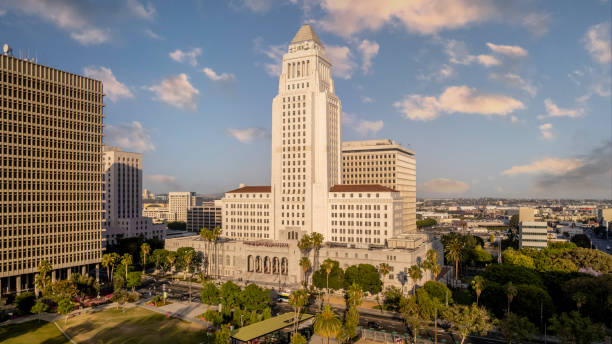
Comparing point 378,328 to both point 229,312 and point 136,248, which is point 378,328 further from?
point 136,248

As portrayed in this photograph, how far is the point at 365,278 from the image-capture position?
11925 cm

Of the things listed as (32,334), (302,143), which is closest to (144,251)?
(32,334)

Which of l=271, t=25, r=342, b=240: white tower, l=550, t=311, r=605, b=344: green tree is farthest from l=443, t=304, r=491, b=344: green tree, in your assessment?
l=271, t=25, r=342, b=240: white tower

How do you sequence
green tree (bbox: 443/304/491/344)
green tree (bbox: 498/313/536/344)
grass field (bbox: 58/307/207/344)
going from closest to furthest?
green tree (bbox: 498/313/536/344), green tree (bbox: 443/304/491/344), grass field (bbox: 58/307/207/344)

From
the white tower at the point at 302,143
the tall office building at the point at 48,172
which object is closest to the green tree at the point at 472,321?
the white tower at the point at 302,143

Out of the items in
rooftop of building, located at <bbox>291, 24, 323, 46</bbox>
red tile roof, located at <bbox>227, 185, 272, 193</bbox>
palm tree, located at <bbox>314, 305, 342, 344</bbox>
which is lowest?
palm tree, located at <bbox>314, 305, 342, 344</bbox>

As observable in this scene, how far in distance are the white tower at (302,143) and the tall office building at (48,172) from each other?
69.0 meters

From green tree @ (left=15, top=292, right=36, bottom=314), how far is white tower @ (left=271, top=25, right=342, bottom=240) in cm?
8820

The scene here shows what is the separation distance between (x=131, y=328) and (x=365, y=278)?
63521 mm

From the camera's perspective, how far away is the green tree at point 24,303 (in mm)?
105312

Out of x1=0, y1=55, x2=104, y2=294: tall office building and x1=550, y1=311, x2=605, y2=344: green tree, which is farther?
x1=0, y1=55, x2=104, y2=294: tall office building

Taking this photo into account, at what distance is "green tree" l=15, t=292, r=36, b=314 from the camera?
105 metres

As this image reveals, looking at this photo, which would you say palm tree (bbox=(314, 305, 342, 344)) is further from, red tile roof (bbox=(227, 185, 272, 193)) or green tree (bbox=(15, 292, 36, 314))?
red tile roof (bbox=(227, 185, 272, 193))

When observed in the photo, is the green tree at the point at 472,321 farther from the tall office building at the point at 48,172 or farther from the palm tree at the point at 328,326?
the tall office building at the point at 48,172
